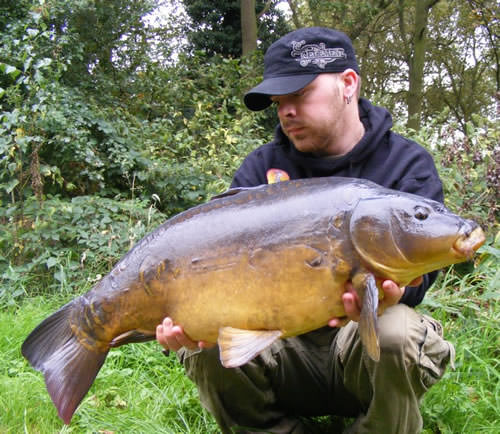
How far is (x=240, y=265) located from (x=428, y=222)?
0.50 meters

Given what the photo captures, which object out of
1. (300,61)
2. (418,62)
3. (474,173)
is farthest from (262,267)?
(418,62)

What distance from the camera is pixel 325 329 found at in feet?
6.28

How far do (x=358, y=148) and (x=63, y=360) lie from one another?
1.25 m

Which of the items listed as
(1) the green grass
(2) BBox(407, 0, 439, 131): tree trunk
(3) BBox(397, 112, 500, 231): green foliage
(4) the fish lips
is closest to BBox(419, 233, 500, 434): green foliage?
(1) the green grass

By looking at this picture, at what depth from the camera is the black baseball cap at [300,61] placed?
1.89 meters

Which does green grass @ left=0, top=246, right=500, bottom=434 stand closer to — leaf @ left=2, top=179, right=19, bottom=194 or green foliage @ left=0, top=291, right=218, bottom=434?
green foliage @ left=0, top=291, right=218, bottom=434

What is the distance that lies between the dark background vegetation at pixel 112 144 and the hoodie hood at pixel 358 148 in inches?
36.4

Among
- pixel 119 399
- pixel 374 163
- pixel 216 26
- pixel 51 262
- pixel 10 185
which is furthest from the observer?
A: pixel 216 26

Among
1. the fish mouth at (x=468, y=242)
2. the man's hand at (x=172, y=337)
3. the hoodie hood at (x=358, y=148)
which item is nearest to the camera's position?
the fish mouth at (x=468, y=242)

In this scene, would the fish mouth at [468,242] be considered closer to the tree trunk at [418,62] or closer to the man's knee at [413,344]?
the man's knee at [413,344]

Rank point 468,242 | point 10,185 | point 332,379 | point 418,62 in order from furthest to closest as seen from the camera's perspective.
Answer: point 418,62
point 10,185
point 332,379
point 468,242

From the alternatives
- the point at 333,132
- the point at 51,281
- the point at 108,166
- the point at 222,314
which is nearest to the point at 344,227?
the point at 222,314

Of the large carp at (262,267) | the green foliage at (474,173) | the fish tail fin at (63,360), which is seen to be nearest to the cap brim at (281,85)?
the large carp at (262,267)

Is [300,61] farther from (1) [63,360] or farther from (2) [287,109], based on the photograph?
(1) [63,360]
